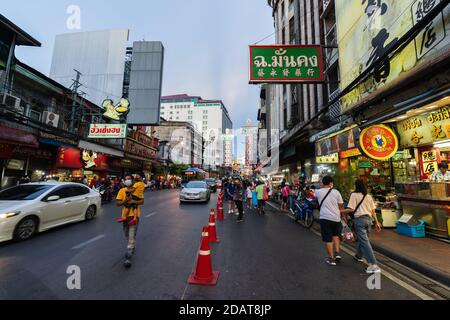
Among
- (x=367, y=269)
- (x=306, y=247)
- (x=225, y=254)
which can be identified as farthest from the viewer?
(x=306, y=247)

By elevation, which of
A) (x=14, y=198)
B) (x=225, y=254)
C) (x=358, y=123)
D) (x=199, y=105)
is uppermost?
(x=199, y=105)

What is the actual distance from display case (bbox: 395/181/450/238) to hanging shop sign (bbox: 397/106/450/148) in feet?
4.73

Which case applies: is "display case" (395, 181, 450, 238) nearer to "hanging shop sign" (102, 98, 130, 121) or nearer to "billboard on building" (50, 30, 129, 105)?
"hanging shop sign" (102, 98, 130, 121)

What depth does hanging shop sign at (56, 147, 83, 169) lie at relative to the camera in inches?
698

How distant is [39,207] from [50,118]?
14.5 m

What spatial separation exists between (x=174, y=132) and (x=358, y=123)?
62.7 m

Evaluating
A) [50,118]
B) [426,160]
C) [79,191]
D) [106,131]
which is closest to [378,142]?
[426,160]

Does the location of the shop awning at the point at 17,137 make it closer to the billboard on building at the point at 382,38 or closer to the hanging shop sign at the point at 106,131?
the hanging shop sign at the point at 106,131

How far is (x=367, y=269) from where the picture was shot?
4.13 m

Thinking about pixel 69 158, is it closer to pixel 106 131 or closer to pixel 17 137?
pixel 106 131

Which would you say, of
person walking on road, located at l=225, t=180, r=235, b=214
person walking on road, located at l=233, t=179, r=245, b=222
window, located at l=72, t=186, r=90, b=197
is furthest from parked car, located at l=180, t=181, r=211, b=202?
window, located at l=72, t=186, r=90, b=197

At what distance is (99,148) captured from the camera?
2228cm

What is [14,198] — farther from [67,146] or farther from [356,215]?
[67,146]
